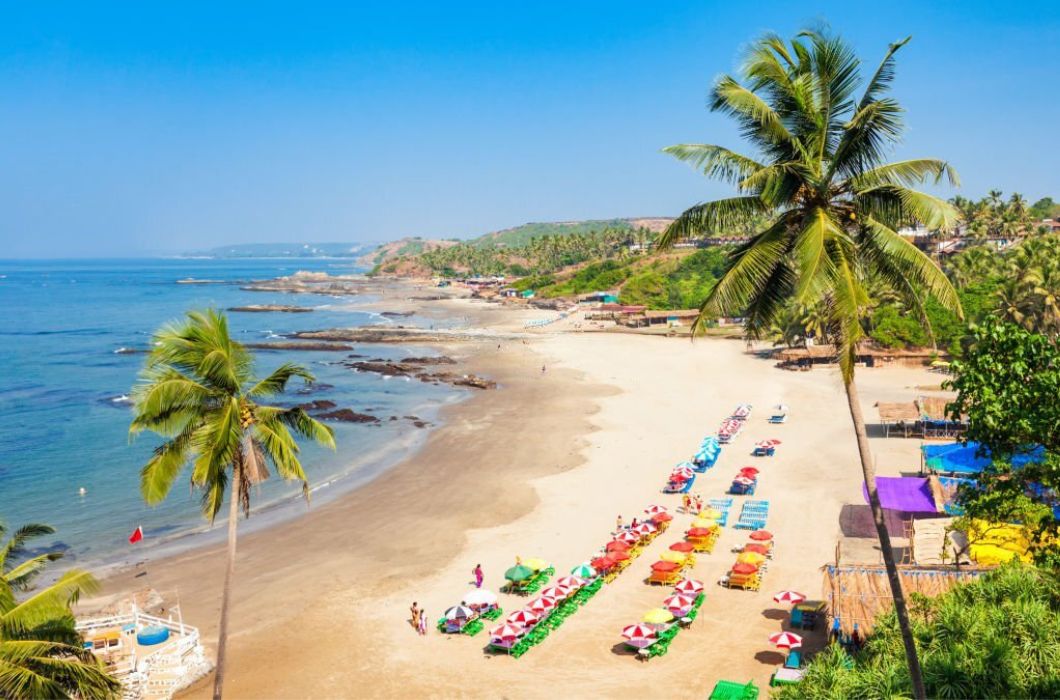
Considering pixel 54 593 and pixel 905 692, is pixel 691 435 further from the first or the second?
pixel 54 593

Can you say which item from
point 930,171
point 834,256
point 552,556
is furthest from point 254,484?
point 552,556

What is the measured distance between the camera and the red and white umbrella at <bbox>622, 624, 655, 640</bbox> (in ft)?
64.1

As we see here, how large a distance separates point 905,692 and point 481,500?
24.2m

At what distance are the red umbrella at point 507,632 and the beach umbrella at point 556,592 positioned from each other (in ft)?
5.90

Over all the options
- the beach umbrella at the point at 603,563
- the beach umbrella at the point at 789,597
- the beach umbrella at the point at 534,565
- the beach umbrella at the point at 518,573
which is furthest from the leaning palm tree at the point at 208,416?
the beach umbrella at the point at 789,597

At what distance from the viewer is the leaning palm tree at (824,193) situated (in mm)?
10180

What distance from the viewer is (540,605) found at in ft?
71.1

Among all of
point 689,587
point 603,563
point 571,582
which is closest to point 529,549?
point 603,563

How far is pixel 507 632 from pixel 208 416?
1092 centimetres

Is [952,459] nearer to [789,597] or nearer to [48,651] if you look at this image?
[789,597]

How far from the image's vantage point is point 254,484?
43.4 ft

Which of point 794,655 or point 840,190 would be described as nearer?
point 840,190

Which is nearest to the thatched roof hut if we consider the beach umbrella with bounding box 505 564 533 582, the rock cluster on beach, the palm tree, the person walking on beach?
the beach umbrella with bounding box 505 564 533 582

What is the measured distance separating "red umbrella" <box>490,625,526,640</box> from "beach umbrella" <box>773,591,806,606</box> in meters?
6.78
